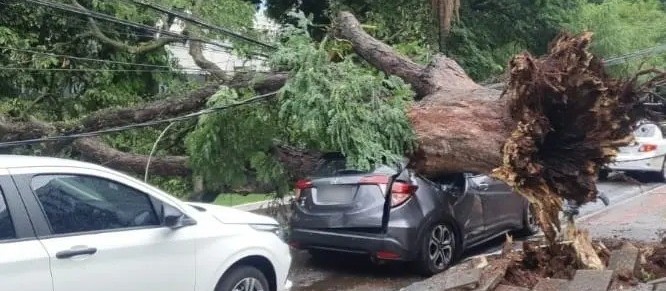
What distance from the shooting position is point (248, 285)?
21.0 feet

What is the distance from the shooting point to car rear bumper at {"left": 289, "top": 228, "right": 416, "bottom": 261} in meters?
8.48

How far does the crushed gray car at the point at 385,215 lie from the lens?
8.52 m

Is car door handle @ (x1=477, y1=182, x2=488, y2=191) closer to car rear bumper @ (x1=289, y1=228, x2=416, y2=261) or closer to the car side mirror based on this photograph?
car rear bumper @ (x1=289, y1=228, x2=416, y2=261)

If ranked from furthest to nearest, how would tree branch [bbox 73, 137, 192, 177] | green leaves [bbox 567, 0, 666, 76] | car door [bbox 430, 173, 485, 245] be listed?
green leaves [bbox 567, 0, 666, 76]
tree branch [bbox 73, 137, 192, 177]
car door [bbox 430, 173, 485, 245]

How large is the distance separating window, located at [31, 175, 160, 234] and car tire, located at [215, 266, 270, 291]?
751 millimetres

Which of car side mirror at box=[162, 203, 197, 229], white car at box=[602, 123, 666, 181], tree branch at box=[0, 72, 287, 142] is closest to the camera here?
car side mirror at box=[162, 203, 197, 229]

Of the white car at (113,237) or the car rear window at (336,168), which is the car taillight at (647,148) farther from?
the white car at (113,237)

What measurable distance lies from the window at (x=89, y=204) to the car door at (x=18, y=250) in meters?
A: 0.18

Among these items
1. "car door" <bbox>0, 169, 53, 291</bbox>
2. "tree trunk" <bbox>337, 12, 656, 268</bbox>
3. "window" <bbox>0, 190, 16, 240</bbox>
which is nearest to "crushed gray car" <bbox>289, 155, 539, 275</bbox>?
"tree trunk" <bbox>337, 12, 656, 268</bbox>

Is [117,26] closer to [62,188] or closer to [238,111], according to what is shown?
[238,111]

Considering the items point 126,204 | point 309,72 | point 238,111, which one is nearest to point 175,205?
point 126,204

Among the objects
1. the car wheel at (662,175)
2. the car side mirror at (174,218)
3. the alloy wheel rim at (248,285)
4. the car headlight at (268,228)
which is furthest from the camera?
the car wheel at (662,175)

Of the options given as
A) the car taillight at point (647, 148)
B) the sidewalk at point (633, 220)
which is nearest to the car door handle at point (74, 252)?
the sidewalk at point (633, 220)

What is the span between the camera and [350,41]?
9562mm
